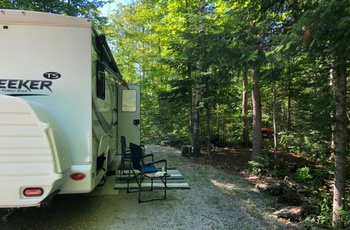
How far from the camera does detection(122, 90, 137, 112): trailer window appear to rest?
23.7 feet

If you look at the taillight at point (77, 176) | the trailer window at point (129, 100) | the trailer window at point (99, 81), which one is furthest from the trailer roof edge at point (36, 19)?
the trailer window at point (129, 100)

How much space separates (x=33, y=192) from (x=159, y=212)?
206cm

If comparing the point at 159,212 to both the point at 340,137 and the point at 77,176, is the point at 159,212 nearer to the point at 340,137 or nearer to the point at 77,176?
the point at 77,176

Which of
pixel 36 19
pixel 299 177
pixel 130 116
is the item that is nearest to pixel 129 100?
pixel 130 116

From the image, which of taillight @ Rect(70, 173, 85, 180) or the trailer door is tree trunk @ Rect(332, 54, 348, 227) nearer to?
taillight @ Rect(70, 173, 85, 180)

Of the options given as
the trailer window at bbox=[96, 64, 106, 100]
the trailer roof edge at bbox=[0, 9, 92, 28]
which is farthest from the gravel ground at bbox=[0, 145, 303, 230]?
the trailer roof edge at bbox=[0, 9, 92, 28]

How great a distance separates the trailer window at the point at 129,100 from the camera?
23.7 ft

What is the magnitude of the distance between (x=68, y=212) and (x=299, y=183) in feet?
17.8

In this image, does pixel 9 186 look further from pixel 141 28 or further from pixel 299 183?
pixel 141 28

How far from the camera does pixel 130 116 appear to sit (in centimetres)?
732

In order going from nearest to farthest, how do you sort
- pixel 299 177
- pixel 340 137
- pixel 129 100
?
pixel 340 137 < pixel 299 177 < pixel 129 100

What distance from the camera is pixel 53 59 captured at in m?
3.41

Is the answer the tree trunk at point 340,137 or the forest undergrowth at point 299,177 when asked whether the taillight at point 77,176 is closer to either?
the forest undergrowth at point 299,177

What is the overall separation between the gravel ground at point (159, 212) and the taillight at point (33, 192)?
1116mm
